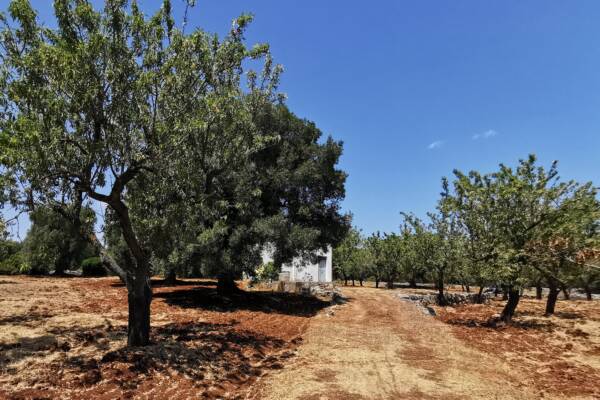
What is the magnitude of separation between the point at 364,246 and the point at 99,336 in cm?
5070

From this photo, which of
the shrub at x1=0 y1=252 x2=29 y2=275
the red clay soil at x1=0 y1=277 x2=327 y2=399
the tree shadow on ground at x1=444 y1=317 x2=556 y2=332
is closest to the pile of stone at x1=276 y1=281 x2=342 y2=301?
the tree shadow on ground at x1=444 y1=317 x2=556 y2=332

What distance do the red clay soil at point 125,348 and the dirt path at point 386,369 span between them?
84 centimetres

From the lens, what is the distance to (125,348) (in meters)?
10.2

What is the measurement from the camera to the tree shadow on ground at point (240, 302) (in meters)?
20.1

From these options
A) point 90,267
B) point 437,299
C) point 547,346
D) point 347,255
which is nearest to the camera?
point 547,346

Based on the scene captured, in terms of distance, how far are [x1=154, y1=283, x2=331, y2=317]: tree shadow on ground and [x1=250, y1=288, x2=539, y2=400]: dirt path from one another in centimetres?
465

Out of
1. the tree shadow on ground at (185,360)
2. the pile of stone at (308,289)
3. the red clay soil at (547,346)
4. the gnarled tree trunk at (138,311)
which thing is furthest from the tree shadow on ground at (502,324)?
the gnarled tree trunk at (138,311)

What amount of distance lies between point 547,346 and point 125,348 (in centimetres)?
1465

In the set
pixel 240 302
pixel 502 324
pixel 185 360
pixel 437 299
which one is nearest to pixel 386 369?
pixel 185 360

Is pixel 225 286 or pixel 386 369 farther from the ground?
pixel 225 286

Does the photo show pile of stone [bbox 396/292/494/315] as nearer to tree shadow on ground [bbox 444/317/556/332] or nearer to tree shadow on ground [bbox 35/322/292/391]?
tree shadow on ground [bbox 444/317/556/332]

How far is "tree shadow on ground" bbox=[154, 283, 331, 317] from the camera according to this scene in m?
20.1

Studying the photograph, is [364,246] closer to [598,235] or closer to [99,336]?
[598,235]

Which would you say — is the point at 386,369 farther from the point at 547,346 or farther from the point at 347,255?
the point at 347,255
